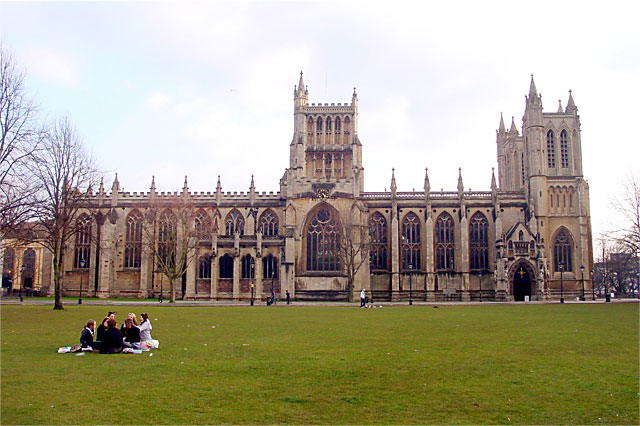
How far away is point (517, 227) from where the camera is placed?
66438mm

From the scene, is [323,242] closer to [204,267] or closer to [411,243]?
[411,243]

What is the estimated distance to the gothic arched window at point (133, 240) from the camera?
7225cm

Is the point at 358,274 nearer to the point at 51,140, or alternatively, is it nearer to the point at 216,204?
the point at 216,204

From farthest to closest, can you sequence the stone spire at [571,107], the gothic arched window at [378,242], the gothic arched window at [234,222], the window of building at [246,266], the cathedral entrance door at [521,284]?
the gothic arched window at [234,222] → the stone spire at [571,107] → the gothic arched window at [378,242] → the window of building at [246,266] → the cathedral entrance door at [521,284]

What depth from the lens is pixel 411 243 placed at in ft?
232

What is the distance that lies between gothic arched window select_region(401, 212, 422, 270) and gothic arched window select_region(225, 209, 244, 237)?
20.3 metres

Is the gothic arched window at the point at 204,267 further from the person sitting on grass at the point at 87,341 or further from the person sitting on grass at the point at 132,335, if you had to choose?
the person sitting on grass at the point at 87,341

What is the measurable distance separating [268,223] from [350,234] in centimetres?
1184

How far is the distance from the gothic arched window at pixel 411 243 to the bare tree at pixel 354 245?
5.57 metres

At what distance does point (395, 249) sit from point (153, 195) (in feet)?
103

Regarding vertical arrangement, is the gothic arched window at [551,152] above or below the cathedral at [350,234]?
above


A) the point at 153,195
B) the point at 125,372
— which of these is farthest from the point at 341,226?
the point at 125,372

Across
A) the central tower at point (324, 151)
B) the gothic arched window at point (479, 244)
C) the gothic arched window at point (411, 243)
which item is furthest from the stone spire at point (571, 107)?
the central tower at point (324, 151)

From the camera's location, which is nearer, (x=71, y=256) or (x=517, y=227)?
(x=517, y=227)
